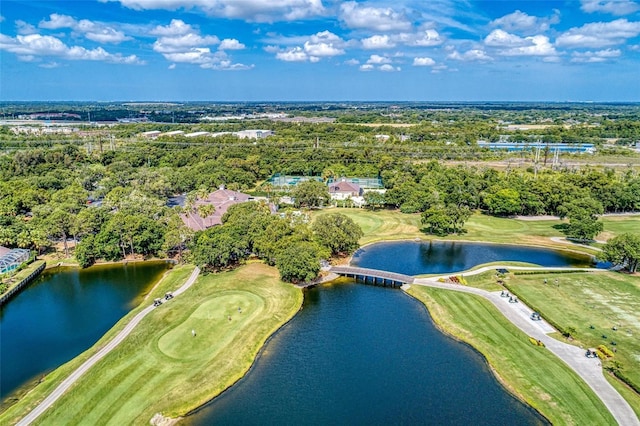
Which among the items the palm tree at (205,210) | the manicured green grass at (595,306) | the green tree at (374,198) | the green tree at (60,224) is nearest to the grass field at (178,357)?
the palm tree at (205,210)

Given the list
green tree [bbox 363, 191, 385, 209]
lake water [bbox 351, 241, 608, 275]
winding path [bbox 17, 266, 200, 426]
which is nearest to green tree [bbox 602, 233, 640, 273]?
lake water [bbox 351, 241, 608, 275]

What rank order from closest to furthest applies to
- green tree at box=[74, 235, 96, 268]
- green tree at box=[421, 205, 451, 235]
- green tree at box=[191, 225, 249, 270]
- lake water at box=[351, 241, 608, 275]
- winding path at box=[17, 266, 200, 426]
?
winding path at box=[17, 266, 200, 426] < green tree at box=[191, 225, 249, 270] < green tree at box=[74, 235, 96, 268] < lake water at box=[351, 241, 608, 275] < green tree at box=[421, 205, 451, 235]

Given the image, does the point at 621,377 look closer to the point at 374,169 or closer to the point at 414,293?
the point at 414,293

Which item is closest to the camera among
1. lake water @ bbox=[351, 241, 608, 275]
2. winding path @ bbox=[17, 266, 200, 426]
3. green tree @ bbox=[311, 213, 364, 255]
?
winding path @ bbox=[17, 266, 200, 426]

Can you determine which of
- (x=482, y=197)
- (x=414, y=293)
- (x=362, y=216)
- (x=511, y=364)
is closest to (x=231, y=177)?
(x=362, y=216)

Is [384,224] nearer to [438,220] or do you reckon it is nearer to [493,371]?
[438,220]

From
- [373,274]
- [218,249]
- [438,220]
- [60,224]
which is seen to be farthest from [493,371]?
Answer: [60,224]

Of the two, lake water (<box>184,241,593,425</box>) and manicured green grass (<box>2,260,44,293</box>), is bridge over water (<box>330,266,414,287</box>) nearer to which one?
lake water (<box>184,241,593,425</box>)
